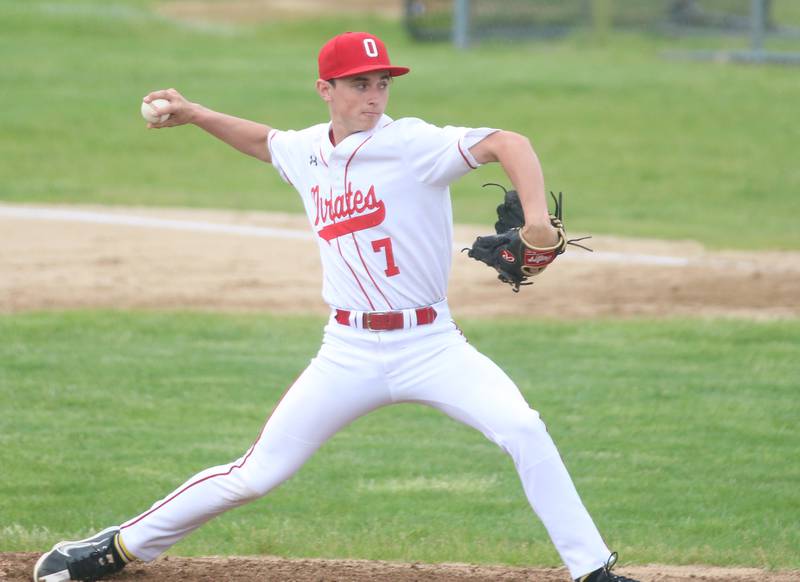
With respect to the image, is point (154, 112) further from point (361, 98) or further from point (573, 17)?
point (573, 17)

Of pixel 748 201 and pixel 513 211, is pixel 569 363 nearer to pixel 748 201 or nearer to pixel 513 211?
pixel 513 211

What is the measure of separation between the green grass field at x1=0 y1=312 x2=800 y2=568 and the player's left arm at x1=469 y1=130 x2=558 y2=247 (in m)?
1.83

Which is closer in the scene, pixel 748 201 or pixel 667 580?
pixel 667 580

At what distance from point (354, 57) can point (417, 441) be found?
10.5 ft

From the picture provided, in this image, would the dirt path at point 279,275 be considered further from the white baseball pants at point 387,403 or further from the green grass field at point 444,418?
the white baseball pants at point 387,403

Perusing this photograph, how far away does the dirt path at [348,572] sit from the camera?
4992 mm

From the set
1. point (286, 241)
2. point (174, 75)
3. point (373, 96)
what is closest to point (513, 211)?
point (373, 96)

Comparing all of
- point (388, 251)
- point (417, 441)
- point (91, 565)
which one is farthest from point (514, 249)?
point (417, 441)

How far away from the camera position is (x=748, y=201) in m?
15.2

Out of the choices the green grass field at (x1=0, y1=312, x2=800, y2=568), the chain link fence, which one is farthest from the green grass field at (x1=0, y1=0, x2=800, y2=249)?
the green grass field at (x1=0, y1=312, x2=800, y2=568)

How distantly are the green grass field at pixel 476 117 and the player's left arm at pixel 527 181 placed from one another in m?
8.93

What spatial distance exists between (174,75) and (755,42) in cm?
954

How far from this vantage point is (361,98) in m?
4.54

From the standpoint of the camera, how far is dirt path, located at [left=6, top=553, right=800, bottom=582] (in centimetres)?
499
